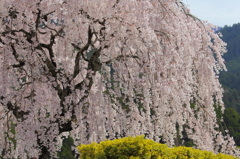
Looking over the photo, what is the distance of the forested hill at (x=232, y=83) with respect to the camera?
44.3 meters

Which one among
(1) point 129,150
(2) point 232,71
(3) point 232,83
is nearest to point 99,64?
(1) point 129,150

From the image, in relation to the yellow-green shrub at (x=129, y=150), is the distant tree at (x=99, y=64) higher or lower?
higher

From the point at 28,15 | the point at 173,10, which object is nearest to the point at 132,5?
the point at 173,10

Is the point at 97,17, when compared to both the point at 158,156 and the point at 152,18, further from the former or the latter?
the point at 158,156

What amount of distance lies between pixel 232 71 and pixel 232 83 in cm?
1605

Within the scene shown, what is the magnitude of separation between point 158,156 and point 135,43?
7.99 ft

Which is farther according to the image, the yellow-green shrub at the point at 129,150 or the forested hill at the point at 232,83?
the forested hill at the point at 232,83

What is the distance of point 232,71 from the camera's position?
317 feet

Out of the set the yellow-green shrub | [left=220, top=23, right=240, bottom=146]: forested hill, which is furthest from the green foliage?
the yellow-green shrub

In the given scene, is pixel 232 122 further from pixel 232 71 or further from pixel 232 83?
pixel 232 71

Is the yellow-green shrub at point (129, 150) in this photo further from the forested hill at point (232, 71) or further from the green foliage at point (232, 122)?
the forested hill at point (232, 71)

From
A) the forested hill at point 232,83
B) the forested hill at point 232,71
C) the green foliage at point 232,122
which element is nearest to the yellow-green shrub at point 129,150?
the forested hill at point 232,83

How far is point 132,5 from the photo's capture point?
193 inches

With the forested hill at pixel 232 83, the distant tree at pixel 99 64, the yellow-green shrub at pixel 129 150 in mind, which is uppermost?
the forested hill at pixel 232 83
